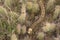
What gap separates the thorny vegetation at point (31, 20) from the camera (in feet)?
6.13

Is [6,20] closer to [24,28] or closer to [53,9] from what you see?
[24,28]

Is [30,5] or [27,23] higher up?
[30,5]

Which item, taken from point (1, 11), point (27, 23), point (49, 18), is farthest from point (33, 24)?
point (1, 11)

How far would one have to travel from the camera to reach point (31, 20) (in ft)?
6.64

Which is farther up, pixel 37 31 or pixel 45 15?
pixel 45 15

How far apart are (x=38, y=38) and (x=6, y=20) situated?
0.40 meters

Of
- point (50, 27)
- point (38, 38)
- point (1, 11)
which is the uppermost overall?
point (1, 11)

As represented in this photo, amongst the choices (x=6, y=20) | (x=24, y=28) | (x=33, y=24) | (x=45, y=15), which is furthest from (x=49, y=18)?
(x=6, y=20)

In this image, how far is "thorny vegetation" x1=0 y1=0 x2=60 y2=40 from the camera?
1868mm

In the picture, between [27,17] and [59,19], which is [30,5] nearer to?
[27,17]

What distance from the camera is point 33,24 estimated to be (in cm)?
196

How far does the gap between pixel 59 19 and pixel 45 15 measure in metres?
0.16

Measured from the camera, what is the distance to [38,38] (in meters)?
1.87

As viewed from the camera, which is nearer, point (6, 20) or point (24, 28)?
point (24, 28)
